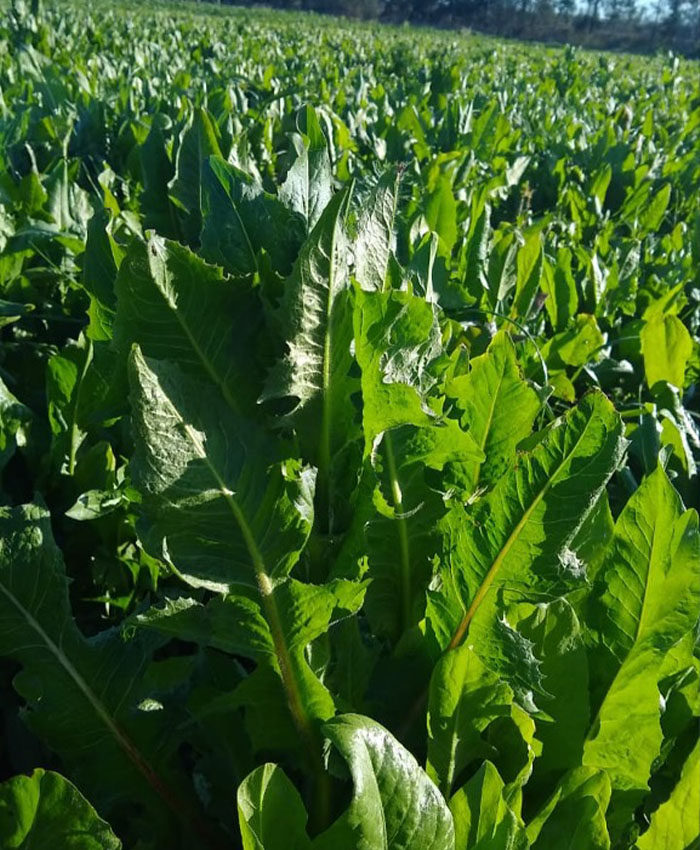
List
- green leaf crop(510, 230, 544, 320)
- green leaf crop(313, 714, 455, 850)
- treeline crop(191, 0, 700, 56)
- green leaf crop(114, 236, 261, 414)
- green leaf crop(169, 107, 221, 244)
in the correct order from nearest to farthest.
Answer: green leaf crop(313, 714, 455, 850)
green leaf crop(114, 236, 261, 414)
green leaf crop(169, 107, 221, 244)
green leaf crop(510, 230, 544, 320)
treeline crop(191, 0, 700, 56)

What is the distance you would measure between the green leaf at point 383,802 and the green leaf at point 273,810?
33mm

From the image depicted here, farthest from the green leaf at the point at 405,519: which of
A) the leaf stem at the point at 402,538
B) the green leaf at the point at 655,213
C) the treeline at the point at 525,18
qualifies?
the treeline at the point at 525,18

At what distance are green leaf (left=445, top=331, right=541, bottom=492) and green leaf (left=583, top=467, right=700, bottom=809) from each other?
0.20m

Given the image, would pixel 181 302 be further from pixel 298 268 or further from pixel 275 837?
pixel 275 837

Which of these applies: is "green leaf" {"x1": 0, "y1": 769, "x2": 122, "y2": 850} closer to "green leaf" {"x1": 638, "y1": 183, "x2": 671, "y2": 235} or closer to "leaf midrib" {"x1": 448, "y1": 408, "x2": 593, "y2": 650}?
"leaf midrib" {"x1": 448, "y1": 408, "x2": 593, "y2": 650}

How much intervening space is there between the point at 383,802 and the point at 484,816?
151 mm

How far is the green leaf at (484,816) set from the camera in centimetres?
90

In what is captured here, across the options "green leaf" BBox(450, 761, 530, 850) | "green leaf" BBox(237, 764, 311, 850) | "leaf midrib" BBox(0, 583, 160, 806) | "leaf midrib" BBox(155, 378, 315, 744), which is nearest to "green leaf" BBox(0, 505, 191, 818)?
"leaf midrib" BBox(0, 583, 160, 806)

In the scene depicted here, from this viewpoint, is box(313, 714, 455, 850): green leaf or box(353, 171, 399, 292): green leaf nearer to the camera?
box(313, 714, 455, 850): green leaf

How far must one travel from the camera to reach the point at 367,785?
0.83m

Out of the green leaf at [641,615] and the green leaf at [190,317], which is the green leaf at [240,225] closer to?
the green leaf at [190,317]

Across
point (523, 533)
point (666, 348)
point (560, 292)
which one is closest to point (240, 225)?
point (523, 533)

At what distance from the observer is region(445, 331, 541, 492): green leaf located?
123 cm

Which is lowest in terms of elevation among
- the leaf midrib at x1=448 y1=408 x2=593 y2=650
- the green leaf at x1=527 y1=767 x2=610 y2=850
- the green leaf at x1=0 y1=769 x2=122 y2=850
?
the green leaf at x1=527 y1=767 x2=610 y2=850
